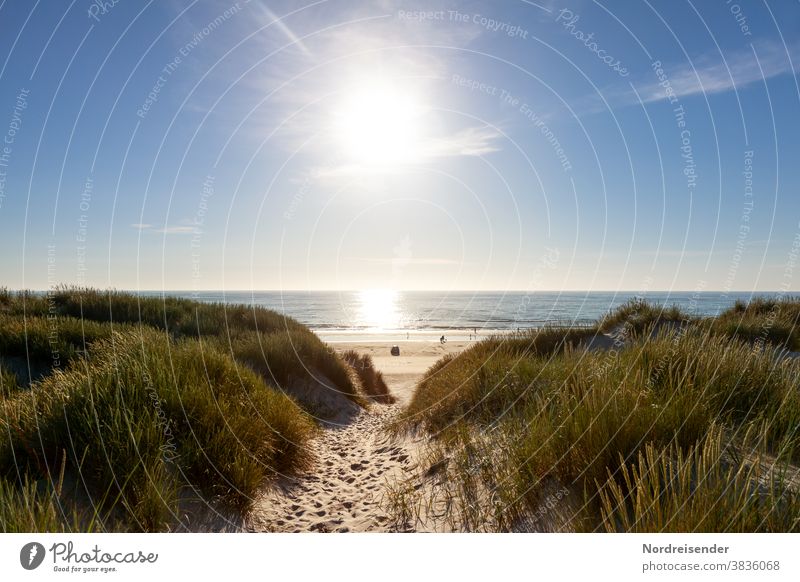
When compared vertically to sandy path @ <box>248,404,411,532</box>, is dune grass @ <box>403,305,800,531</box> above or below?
above

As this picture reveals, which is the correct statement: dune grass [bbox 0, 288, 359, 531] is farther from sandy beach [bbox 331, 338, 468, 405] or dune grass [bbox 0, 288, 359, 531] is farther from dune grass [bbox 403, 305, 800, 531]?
sandy beach [bbox 331, 338, 468, 405]

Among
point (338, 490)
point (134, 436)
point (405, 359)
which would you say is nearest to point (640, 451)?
point (338, 490)

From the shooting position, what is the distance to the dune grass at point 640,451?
2.91 m

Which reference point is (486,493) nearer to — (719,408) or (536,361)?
(719,408)

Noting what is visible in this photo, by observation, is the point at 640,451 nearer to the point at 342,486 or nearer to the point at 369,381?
the point at 342,486

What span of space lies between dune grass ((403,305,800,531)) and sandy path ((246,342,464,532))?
0.82m
